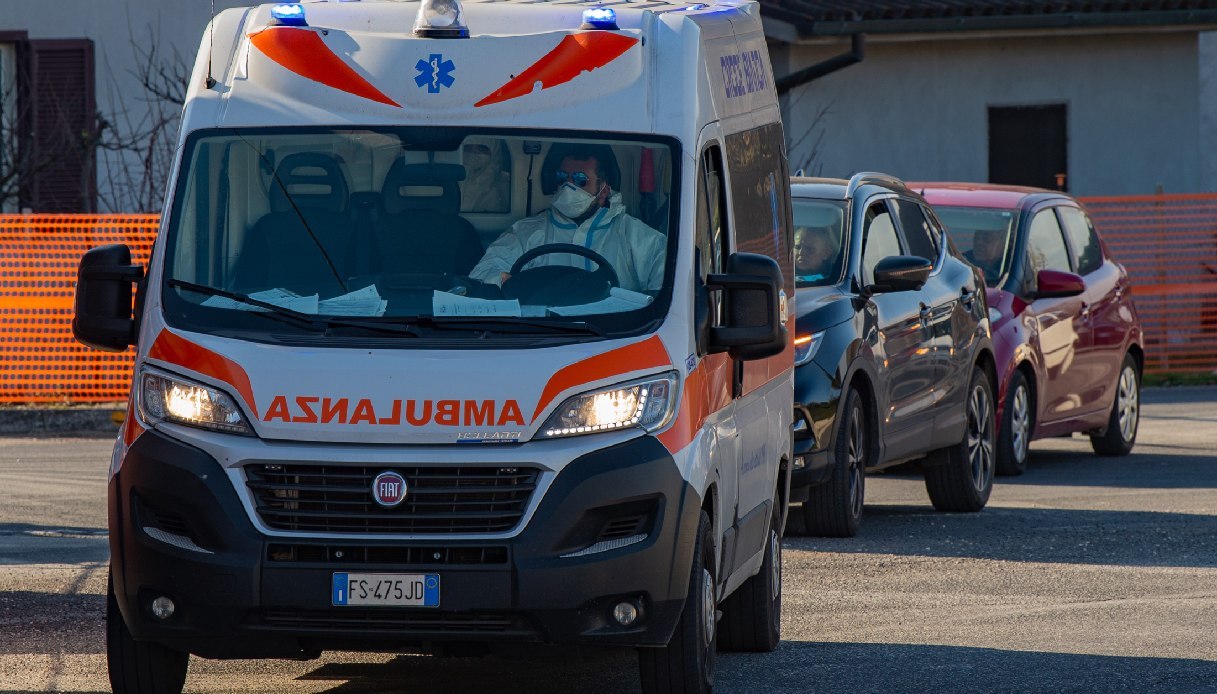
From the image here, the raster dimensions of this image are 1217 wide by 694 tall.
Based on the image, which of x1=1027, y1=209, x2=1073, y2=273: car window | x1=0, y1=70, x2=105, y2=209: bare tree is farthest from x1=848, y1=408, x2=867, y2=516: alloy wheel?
x1=0, y1=70, x2=105, y2=209: bare tree

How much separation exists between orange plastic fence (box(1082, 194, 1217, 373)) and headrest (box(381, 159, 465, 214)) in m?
16.7

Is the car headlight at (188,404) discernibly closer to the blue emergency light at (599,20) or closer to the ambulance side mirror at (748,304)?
the ambulance side mirror at (748,304)

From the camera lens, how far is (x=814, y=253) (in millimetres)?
12156

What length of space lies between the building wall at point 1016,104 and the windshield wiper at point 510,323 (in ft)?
61.9

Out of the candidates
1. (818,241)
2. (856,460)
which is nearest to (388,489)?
(856,460)

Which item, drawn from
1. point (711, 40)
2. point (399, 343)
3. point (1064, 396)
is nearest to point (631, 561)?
point (399, 343)

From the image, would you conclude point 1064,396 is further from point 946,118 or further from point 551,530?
point 946,118

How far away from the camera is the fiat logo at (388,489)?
261 inches

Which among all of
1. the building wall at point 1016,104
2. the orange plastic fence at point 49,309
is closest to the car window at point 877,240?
the orange plastic fence at point 49,309

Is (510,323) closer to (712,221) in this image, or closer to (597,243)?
(597,243)

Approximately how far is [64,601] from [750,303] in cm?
386

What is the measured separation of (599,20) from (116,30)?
17371 mm

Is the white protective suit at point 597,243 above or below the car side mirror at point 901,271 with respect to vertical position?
above

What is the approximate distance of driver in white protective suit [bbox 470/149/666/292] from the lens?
7.20 m
